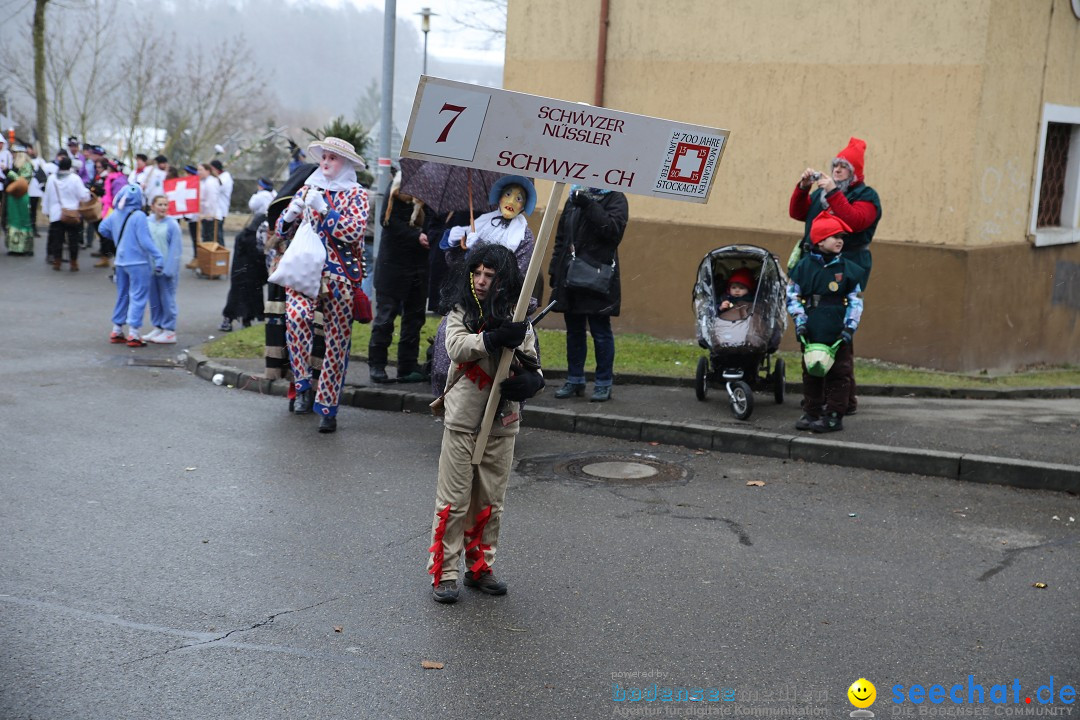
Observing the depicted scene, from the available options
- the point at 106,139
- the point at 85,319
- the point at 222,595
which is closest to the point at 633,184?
the point at 222,595

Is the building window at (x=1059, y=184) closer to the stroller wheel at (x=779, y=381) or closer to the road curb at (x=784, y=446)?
the stroller wheel at (x=779, y=381)

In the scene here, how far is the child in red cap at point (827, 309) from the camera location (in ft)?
29.7

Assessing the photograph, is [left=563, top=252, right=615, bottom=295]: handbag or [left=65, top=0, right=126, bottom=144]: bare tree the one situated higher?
[left=65, top=0, right=126, bottom=144]: bare tree

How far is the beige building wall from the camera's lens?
474 inches

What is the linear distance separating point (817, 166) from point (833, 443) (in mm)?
4911

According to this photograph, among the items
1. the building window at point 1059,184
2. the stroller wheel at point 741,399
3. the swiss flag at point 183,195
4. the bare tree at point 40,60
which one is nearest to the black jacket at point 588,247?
the stroller wheel at point 741,399

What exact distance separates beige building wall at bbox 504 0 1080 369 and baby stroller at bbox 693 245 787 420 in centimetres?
289

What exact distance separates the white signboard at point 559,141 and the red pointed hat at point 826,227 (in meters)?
3.25

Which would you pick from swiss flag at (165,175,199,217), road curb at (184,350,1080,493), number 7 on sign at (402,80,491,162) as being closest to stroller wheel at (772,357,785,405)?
road curb at (184,350,1080,493)

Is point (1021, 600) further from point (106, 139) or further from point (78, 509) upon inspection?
point (106, 139)

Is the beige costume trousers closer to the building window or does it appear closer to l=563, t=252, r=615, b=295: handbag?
l=563, t=252, r=615, b=295: handbag

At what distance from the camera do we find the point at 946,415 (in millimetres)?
10008

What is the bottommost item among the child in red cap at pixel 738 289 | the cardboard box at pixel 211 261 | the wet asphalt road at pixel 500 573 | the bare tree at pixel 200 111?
the wet asphalt road at pixel 500 573

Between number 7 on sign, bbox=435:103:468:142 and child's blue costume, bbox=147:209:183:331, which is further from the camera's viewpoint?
child's blue costume, bbox=147:209:183:331
